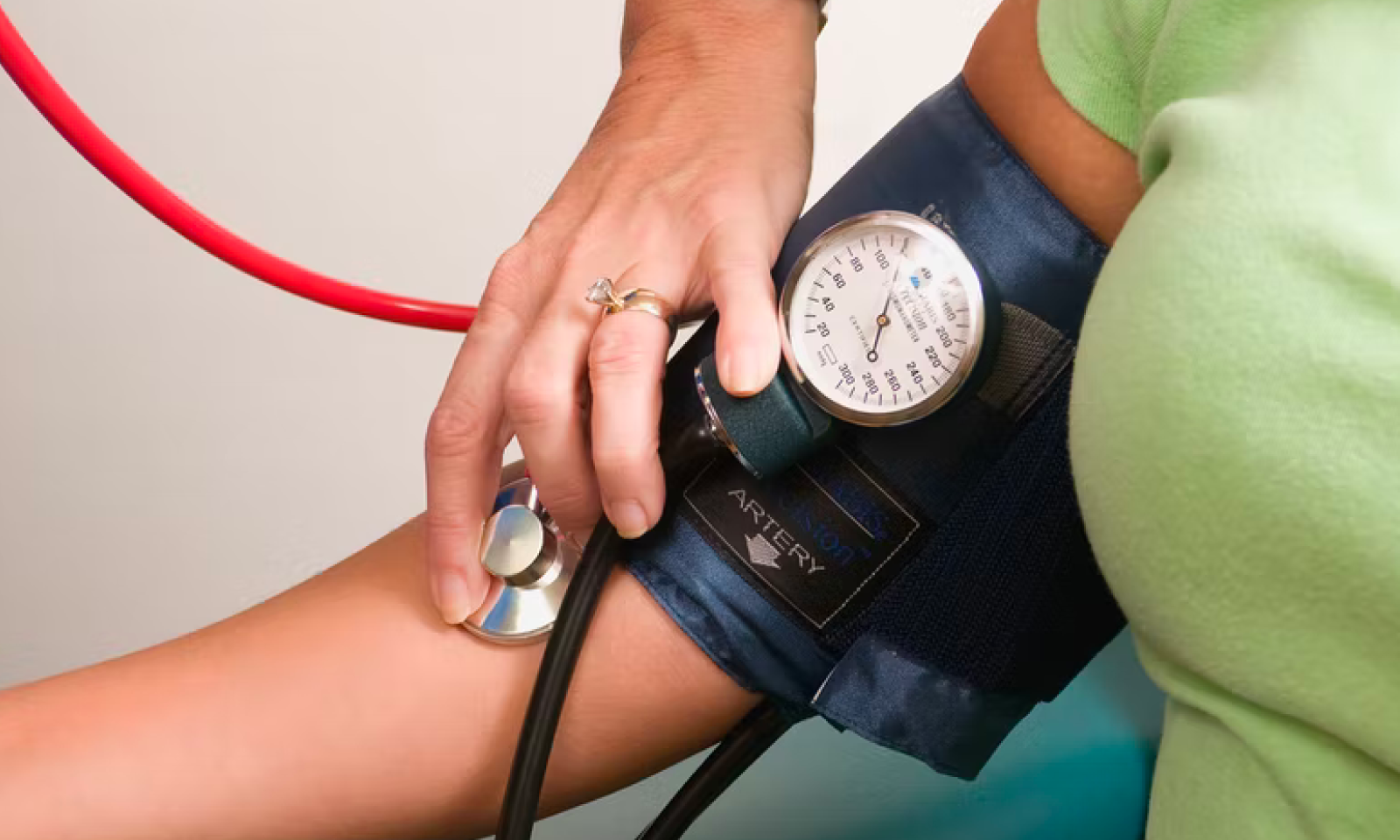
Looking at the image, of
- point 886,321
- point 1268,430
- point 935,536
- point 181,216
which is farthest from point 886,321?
point 181,216

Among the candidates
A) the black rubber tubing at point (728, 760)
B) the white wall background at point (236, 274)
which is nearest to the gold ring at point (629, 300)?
the black rubber tubing at point (728, 760)

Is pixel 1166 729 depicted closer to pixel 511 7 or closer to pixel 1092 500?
pixel 1092 500

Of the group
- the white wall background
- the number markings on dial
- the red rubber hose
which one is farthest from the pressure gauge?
the white wall background

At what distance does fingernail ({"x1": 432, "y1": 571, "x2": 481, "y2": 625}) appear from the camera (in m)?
0.68

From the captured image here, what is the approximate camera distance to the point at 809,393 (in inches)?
24.4

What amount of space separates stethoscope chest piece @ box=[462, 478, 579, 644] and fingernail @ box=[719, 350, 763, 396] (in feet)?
0.57

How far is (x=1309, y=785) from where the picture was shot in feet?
1.41

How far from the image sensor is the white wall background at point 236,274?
146cm

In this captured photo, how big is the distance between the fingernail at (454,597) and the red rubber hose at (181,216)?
36 cm

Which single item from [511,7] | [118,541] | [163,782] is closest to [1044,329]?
[163,782]

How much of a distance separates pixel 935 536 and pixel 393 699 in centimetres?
32

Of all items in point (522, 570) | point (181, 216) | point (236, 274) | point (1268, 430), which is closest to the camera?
point (1268, 430)

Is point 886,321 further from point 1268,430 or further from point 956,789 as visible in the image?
point 956,789

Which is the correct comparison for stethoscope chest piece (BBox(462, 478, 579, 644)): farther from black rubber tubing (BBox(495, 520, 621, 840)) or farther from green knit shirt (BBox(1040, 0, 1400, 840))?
green knit shirt (BBox(1040, 0, 1400, 840))
